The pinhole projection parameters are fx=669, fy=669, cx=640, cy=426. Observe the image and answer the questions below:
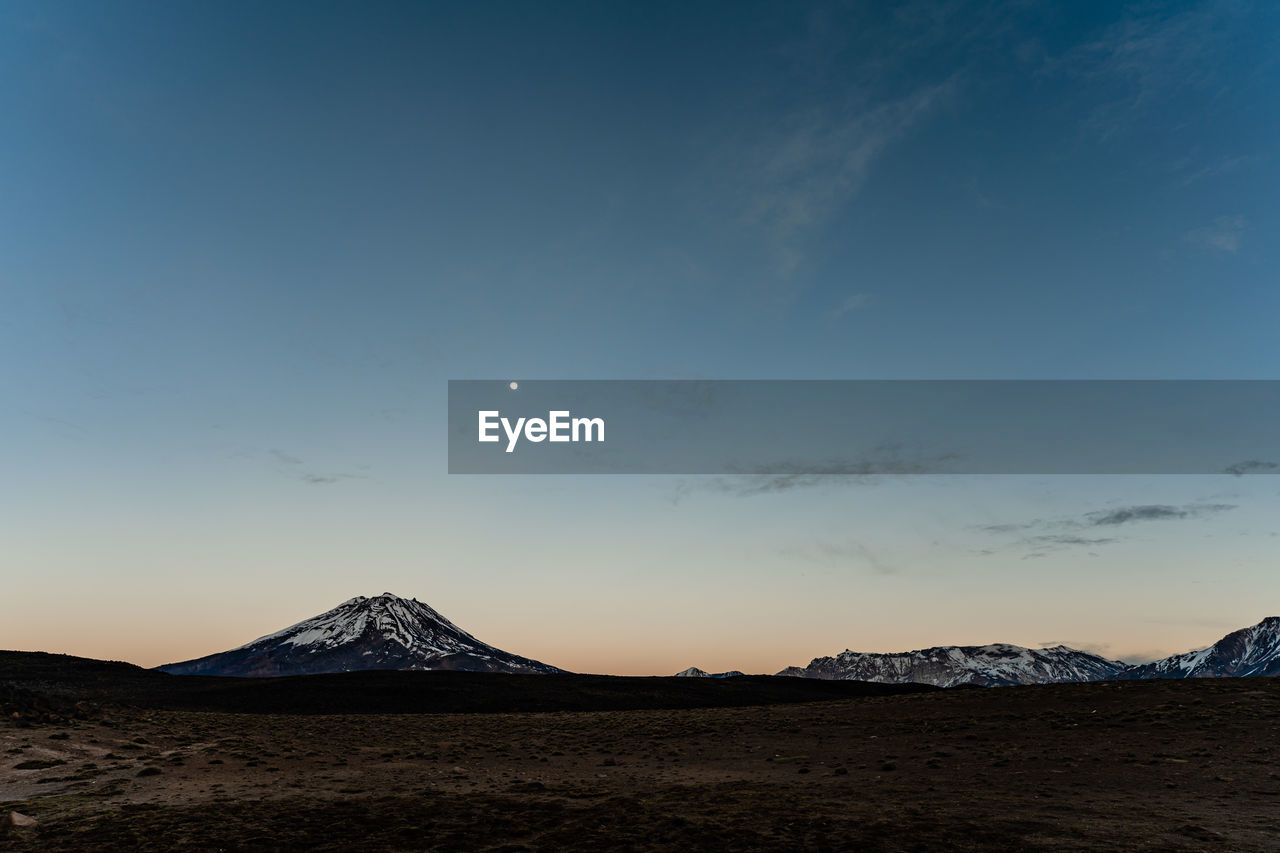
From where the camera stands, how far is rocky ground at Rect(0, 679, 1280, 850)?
18.0m

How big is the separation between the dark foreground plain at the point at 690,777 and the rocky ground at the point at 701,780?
5.3 inches

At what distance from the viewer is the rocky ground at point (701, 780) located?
18.0 metres

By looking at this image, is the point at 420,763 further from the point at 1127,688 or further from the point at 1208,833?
the point at 1127,688

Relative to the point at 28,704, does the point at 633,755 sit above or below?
below

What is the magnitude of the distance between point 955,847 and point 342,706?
76695 millimetres

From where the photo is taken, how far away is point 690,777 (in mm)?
28766

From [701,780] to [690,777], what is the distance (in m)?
0.98

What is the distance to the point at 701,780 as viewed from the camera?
91.6 ft

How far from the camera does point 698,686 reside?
351ft

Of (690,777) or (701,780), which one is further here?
(690,777)

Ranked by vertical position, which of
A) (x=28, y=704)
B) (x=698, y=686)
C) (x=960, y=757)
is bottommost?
(x=698, y=686)

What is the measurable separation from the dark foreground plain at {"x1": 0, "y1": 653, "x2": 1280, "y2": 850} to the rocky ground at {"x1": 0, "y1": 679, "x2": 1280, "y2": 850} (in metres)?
0.14

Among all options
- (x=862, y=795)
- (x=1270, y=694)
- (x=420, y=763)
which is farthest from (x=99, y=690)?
(x=1270, y=694)

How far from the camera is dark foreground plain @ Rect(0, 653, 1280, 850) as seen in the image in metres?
18.0
